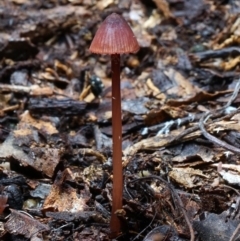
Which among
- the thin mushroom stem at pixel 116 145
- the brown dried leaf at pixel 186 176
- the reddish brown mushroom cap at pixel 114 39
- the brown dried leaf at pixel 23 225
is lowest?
the brown dried leaf at pixel 23 225

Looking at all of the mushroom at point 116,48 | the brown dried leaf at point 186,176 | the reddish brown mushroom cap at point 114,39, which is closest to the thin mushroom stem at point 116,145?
the mushroom at point 116,48

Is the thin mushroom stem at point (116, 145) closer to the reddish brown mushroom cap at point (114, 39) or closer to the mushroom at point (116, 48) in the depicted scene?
the mushroom at point (116, 48)

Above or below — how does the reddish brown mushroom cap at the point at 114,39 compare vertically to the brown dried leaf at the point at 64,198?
above

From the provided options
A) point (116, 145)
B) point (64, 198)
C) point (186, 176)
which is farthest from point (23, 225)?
point (186, 176)

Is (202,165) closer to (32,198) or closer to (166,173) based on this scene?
(166,173)

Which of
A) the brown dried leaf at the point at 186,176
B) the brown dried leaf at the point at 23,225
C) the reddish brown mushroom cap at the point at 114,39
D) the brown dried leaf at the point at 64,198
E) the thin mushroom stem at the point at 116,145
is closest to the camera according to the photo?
the reddish brown mushroom cap at the point at 114,39

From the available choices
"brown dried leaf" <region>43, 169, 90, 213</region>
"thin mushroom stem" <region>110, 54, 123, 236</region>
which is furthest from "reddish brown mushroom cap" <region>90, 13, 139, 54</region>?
"brown dried leaf" <region>43, 169, 90, 213</region>

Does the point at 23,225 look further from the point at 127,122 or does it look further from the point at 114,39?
the point at 127,122

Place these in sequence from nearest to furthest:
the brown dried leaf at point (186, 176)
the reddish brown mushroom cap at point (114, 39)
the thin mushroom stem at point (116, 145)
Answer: the reddish brown mushroom cap at point (114, 39) → the thin mushroom stem at point (116, 145) → the brown dried leaf at point (186, 176)
